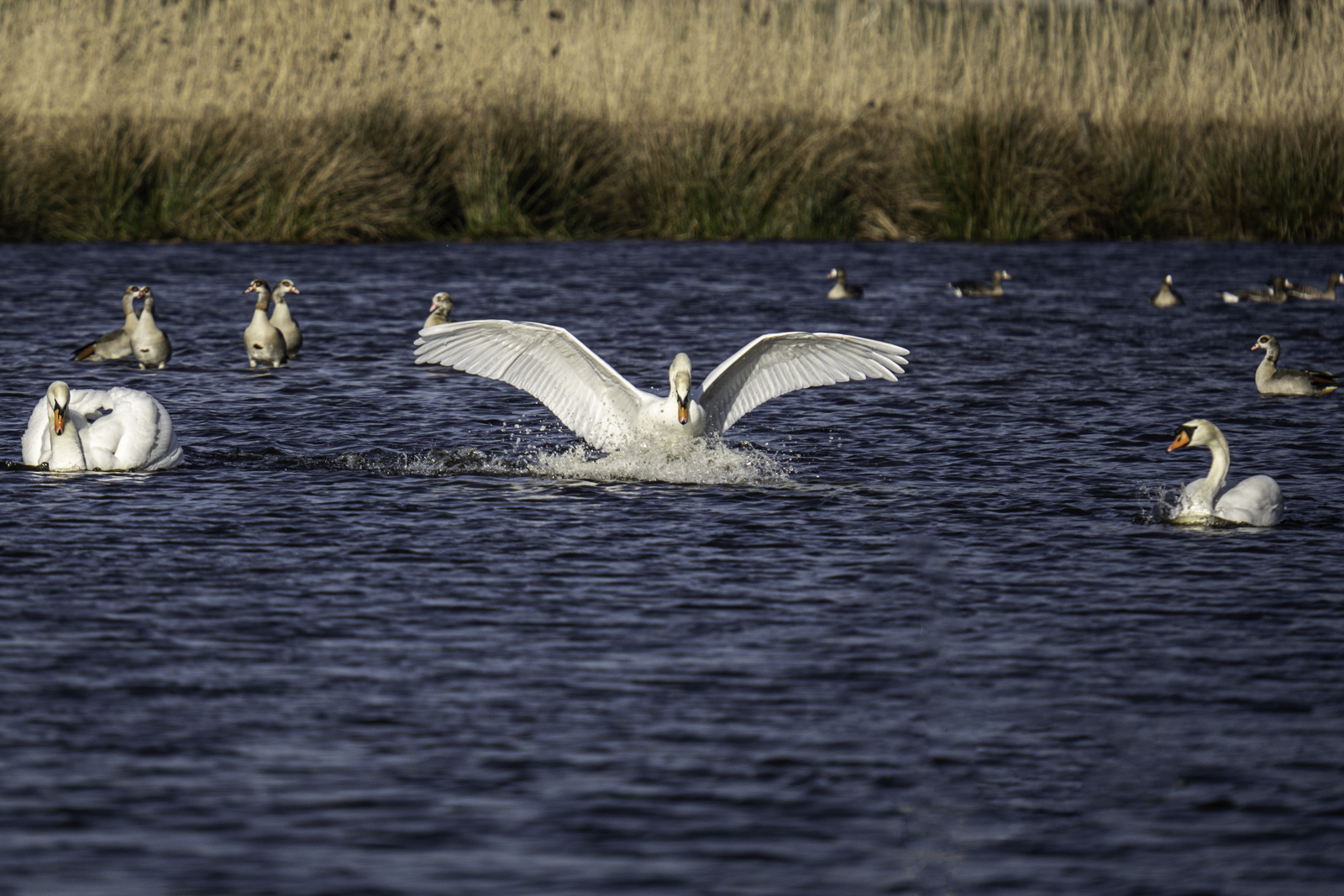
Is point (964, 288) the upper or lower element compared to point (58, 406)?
upper

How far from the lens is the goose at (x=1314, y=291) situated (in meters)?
19.5

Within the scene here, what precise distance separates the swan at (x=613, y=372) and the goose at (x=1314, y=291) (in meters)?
9.30

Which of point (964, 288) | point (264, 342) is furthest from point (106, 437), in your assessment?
point (964, 288)

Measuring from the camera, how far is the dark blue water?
543 centimetres

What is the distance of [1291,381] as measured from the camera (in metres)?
14.3

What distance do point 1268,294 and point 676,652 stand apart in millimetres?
13541

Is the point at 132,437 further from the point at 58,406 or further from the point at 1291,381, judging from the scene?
the point at 1291,381

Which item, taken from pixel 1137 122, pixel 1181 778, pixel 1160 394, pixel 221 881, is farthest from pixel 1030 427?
pixel 1137 122

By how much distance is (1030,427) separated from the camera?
42.5 ft

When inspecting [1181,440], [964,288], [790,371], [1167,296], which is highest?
[964,288]

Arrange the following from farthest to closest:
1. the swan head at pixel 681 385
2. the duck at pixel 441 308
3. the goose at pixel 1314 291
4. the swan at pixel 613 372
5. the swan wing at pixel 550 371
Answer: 1. the goose at pixel 1314 291
2. the duck at pixel 441 308
3. the swan wing at pixel 550 371
4. the swan at pixel 613 372
5. the swan head at pixel 681 385

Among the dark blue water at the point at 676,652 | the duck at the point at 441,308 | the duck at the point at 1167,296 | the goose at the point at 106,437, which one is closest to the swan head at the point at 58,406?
the goose at the point at 106,437

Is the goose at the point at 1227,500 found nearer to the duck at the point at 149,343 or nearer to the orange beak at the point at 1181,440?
the orange beak at the point at 1181,440

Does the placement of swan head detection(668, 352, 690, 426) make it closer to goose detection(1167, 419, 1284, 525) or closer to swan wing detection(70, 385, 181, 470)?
goose detection(1167, 419, 1284, 525)
